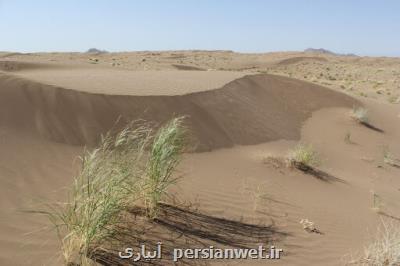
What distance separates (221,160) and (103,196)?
461 cm

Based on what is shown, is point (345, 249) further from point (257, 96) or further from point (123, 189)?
point (257, 96)

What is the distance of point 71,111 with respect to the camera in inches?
352

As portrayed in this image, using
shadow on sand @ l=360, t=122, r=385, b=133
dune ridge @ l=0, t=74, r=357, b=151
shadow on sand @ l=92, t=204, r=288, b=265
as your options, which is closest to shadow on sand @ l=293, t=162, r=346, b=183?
dune ridge @ l=0, t=74, r=357, b=151

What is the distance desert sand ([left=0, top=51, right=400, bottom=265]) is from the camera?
562 cm

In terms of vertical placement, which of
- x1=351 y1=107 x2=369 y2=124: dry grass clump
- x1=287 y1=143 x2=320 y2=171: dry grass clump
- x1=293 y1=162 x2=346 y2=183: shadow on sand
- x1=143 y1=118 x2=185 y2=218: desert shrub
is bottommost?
x1=293 y1=162 x2=346 y2=183: shadow on sand

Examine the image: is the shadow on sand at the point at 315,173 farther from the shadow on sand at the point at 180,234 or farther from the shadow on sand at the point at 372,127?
the shadow on sand at the point at 372,127

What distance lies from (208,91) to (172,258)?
8.37 m

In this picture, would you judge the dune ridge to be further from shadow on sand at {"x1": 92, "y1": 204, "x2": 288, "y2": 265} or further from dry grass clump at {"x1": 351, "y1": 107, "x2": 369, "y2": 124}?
shadow on sand at {"x1": 92, "y1": 204, "x2": 288, "y2": 265}

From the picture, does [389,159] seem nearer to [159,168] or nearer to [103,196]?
[159,168]

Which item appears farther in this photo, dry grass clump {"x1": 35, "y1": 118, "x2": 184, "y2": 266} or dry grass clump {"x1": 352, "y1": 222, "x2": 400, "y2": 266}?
dry grass clump {"x1": 352, "y1": 222, "x2": 400, "y2": 266}

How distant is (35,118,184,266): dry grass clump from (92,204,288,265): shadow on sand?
13 cm

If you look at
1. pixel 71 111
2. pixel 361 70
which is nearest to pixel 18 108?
pixel 71 111

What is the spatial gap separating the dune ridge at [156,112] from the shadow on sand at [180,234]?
280cm

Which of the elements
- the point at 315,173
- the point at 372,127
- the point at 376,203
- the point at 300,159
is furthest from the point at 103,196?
the point at 372,127
